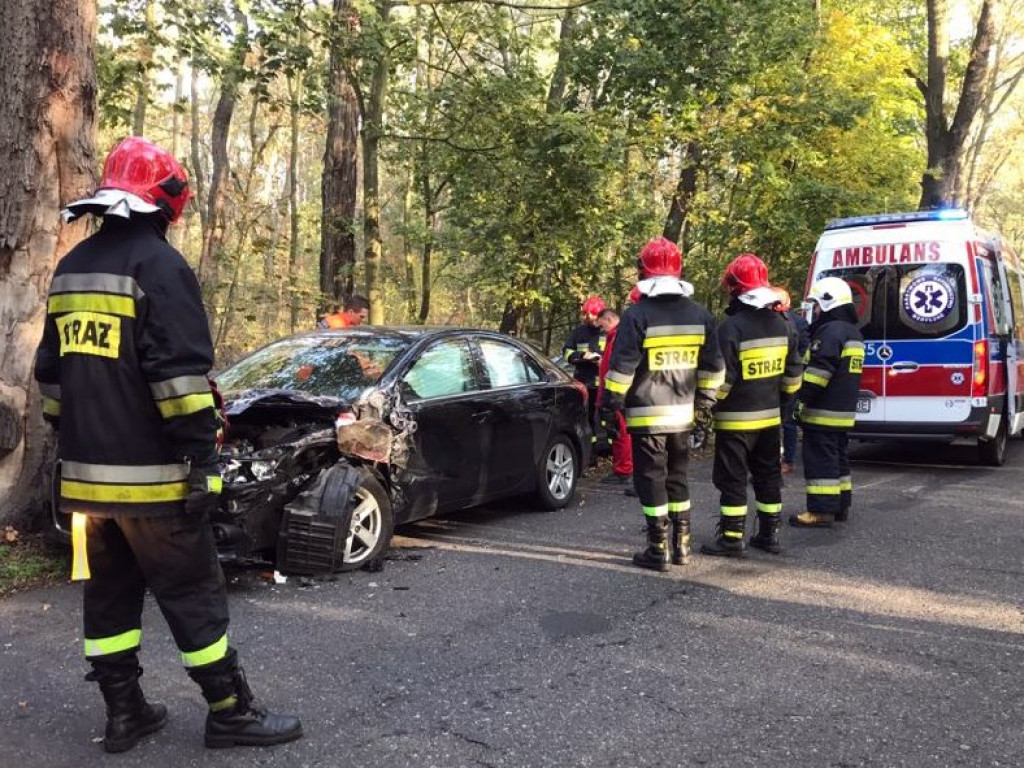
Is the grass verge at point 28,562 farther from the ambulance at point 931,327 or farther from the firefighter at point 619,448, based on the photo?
the ambulance at point 931,327

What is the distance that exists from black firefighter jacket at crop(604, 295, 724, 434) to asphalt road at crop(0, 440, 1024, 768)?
3.24 feet

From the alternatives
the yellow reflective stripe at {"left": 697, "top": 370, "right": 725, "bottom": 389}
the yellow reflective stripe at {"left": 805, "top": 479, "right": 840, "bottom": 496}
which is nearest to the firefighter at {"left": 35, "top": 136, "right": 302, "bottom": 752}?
the yellow reflective stripe at {"left": 697, "top": 370, "right": 725, "bottom": 389}

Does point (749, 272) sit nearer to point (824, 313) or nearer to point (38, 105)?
point (824, 313)

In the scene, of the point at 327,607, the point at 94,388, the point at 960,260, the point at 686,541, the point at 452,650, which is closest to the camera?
the point at 94,388

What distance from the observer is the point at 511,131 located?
10.2 meters

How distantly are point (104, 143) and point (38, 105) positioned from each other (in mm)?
16887

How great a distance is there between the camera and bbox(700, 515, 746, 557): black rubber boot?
18.8 feet

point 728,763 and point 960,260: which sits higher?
point 960,260

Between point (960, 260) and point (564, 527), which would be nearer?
point (564, 527)

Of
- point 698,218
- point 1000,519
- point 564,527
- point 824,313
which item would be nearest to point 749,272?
point 824,313

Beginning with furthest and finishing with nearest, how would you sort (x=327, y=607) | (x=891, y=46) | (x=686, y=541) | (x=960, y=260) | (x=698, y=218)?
(x=891, y=46) → (x=698, y=218) → (x=960, y=260) → (x=686, y=541) → (x=327, y=607)

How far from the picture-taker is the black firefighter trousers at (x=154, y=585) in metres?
2.94

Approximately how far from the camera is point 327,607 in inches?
184

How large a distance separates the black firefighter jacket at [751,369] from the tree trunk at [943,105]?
37.7ft
